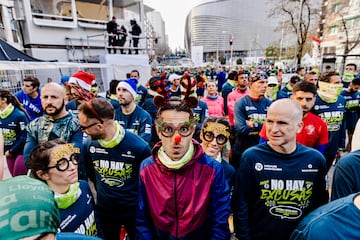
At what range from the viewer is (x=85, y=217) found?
74.2 inches

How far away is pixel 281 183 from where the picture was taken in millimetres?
1933

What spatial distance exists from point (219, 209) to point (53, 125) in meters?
2.10

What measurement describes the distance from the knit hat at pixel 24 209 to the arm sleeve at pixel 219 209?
125cm

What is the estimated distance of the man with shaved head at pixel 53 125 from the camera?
2631mm

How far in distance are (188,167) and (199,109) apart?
285 cm

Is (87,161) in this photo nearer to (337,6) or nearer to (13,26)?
(13,26)

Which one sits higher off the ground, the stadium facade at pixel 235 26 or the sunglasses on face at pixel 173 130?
the stadium facade at pixel 235 26

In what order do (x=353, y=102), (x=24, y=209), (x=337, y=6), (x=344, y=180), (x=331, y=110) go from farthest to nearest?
(x=337, y=6) < (x=353, y=102) < (x=331, y=110) < (x=344, y=180) < (x=24, y=209)

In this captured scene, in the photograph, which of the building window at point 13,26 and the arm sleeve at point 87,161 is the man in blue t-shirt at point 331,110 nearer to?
the arm sleeve at point 87,161

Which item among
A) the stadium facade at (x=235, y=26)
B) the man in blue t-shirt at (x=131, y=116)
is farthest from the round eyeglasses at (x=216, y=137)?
the stadium facade at (x=235, y=26)

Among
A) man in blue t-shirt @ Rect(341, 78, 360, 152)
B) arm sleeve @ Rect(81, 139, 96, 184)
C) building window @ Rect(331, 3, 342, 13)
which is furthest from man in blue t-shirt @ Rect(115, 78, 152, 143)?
building window @ Rect(331, 3, 342, 13)

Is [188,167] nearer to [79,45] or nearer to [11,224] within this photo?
[11,224]

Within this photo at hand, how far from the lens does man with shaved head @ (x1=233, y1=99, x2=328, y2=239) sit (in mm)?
1917

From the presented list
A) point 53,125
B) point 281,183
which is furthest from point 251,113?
point 53,125
